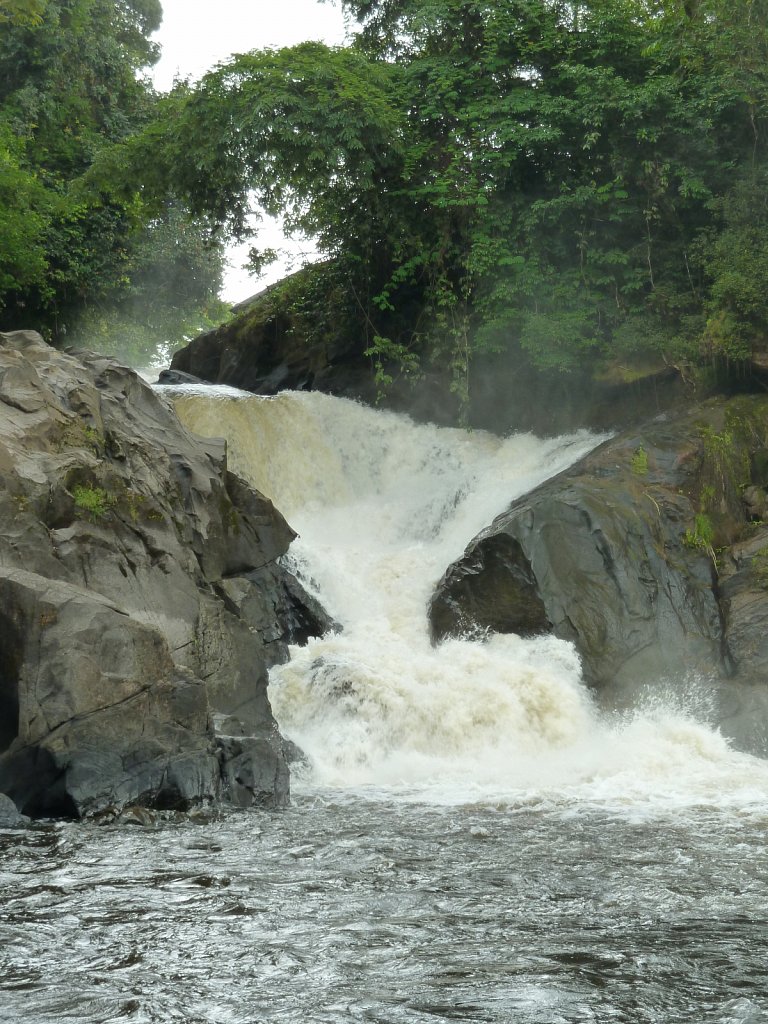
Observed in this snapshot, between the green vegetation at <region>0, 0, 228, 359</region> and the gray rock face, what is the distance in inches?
334

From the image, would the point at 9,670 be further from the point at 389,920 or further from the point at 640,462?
the point at 640,462

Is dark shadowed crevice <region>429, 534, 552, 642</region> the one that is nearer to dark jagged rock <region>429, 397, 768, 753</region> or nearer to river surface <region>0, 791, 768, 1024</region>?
dark jagged rock <region>429, 397, 768, 753</region>

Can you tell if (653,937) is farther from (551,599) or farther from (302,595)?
(302,595)

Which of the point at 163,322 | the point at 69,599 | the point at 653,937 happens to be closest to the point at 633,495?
the point at 69,599

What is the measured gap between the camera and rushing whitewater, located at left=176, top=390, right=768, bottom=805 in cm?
1174

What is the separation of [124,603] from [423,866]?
449 cm

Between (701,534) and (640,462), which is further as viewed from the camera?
(640,462)

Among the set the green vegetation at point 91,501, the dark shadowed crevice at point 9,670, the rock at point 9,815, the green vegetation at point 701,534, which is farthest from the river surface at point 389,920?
the green vegetation at point 701,534

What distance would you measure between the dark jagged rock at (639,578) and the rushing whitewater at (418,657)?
0.49m

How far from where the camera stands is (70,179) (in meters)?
Answer: 24.9

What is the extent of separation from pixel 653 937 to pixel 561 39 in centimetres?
1832

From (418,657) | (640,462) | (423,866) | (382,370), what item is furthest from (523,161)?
(423,866)

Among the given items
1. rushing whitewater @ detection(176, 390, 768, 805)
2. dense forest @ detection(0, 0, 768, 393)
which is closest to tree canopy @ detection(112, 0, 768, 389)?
dense forest @ detection(0, 0, 768, 393)

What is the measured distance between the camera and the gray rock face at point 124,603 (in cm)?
934
